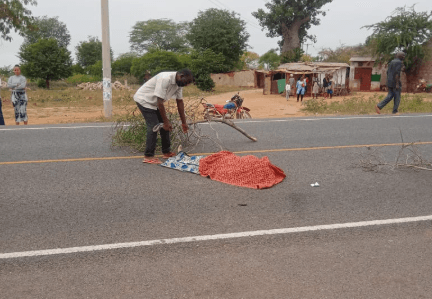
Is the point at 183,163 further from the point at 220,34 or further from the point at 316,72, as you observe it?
the point at 220,34

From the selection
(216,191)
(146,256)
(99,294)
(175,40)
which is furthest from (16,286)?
(175,40)

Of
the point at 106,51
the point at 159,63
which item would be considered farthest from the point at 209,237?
the point at 159,63

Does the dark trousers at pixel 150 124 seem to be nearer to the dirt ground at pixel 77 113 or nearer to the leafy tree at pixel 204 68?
the dirt ground at pixel 77 113

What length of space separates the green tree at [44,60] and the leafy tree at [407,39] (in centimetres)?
3186

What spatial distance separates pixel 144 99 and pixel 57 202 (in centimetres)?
233

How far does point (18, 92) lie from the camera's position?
12.4 meters

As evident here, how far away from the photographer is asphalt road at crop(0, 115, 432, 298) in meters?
3.26

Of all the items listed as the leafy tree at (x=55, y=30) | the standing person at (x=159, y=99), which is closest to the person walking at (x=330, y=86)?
the standing person at (x=159, y=99)

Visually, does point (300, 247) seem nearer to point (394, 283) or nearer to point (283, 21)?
point (394, 283)

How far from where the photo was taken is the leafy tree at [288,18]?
54781mm

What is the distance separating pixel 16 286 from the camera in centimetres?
319

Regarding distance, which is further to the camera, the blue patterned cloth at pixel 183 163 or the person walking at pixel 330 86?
the person walking at pixel 330 86

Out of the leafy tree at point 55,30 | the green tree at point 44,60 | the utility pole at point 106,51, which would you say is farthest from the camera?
the leafy tree at point 55,30

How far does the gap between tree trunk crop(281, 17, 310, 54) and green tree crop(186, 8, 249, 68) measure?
243 inches
